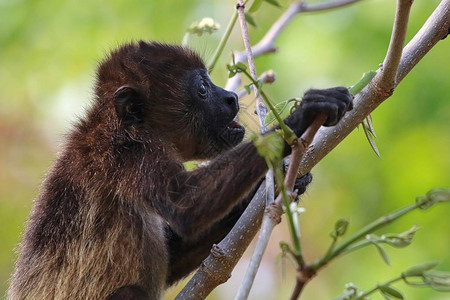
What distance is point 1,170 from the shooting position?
462 inches

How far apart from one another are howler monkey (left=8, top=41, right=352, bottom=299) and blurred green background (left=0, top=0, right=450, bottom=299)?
3.48 metres

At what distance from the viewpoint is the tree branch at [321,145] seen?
180 inches

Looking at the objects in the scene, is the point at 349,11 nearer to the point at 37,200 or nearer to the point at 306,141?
the point at 37,200

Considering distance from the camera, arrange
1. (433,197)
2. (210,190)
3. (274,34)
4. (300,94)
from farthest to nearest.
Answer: (300,94)
(274,34)
(210,190)
(433,197)

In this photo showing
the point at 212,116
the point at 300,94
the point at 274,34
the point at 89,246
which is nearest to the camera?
the point at 89,246

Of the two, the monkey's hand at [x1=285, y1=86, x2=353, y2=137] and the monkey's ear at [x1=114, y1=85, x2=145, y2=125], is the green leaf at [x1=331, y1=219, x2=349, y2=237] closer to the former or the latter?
the monkey's hand at [x1=285, y1=86, x2=353, y2=137]

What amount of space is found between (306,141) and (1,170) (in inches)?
349

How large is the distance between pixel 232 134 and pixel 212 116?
202 mm

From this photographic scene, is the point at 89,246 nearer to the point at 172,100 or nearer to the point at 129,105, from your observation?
the point at 129,105

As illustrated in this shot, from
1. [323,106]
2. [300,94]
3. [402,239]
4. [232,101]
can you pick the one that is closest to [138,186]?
[232,101]

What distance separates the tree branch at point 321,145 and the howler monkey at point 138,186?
0.82 feet

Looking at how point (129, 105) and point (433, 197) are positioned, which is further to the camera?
point (129, 105)

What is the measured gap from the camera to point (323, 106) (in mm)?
4148

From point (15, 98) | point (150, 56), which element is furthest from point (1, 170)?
point (150, 56)
